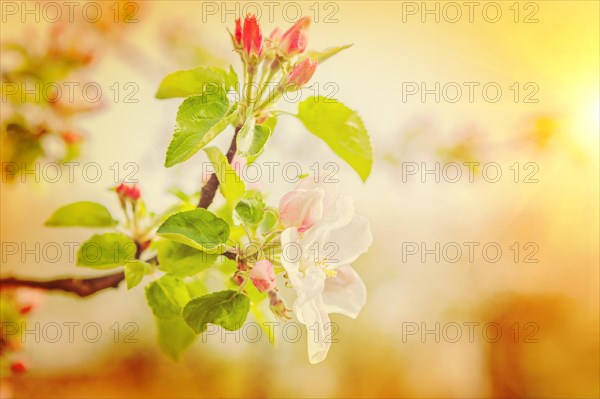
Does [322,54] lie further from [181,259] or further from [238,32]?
[181,259]

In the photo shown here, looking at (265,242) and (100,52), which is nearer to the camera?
(265,242)

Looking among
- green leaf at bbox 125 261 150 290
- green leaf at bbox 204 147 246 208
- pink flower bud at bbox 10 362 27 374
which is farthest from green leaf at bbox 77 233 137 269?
pink flower bud at bbox 10 362 27 374

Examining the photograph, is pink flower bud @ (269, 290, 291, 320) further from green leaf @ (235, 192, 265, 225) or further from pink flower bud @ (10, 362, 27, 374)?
pink flower bud @ (10, 362, 27, 374)

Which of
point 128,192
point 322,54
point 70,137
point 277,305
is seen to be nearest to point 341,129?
point 322,54

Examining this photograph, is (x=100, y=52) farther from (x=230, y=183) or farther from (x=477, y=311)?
(x=477, y=311)

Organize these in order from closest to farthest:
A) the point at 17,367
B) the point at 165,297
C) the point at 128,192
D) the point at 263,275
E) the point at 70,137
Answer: the point at 263,275
the point at 165,297
the point at 128,192
the point at 17,367
the point at 70,137

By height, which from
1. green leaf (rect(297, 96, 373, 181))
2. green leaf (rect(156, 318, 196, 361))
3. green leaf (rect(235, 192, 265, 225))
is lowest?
green leaf (rect(156, 318, 196, 361))

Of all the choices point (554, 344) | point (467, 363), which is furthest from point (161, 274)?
point (554, 344)
